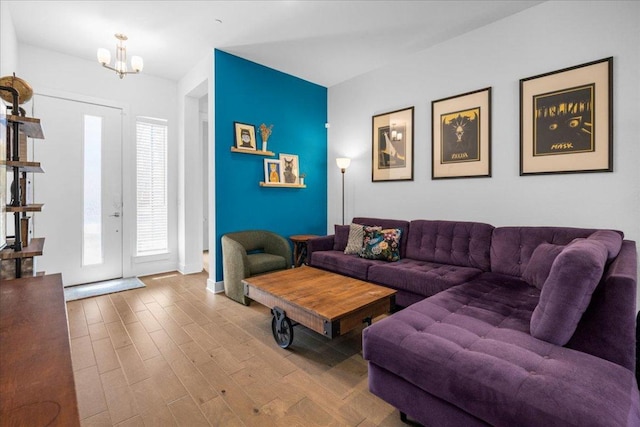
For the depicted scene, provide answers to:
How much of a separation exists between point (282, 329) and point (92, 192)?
3358mm

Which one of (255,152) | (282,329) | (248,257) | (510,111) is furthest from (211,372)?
(510,111)

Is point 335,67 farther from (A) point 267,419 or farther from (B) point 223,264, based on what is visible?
(A) point 267,419

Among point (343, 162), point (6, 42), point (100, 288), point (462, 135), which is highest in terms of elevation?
point (6, 42)

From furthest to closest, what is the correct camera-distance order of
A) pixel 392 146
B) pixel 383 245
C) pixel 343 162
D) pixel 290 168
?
1. pixel 290 168
2. pixel 343 162
3. pixel 392 146
4. pixel 383 245

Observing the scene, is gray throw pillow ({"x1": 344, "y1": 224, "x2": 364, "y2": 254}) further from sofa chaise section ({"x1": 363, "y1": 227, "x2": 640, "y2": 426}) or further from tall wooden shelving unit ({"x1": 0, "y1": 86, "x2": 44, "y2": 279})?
tall wooden shelving unit ({"x1": 0, "y1": 86, "x2": 44, "y2": 279})

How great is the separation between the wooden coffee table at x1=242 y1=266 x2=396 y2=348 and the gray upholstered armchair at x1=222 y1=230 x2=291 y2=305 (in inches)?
22.4

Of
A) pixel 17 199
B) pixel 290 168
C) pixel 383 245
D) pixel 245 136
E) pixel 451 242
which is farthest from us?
pixel 290 168

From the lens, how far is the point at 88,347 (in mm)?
2340

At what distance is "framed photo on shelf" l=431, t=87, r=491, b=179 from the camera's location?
Answer: 3.17 m

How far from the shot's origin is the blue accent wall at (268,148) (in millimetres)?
3711

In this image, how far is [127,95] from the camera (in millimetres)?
4184

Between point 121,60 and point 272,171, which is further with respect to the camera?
point 272,171

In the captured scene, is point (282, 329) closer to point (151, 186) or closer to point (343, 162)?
point (343, 162)

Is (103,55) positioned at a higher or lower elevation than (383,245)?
higher
